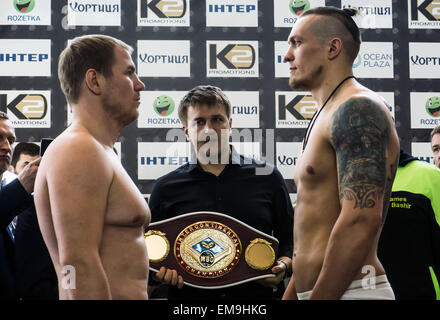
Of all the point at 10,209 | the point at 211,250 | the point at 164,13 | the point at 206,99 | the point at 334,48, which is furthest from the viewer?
the point at 164,13

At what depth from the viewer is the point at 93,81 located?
1.58m

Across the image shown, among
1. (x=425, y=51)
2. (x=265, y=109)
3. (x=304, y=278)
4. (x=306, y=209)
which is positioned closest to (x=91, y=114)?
(x=306, y=209)

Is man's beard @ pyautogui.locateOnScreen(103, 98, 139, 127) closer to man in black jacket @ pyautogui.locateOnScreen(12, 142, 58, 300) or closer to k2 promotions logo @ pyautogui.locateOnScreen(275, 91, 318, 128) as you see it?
man in black jacket @ pyautogui.locateOnScreen(12, 142, 58, 300)

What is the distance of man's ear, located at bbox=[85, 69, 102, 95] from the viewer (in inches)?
61.9

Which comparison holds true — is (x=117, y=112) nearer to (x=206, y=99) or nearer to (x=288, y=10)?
(x=206, y=99)

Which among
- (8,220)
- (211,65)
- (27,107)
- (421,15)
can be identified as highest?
(421,15)

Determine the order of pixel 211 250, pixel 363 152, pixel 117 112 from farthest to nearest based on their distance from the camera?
1. pixel 211 250
2. pixel 117 112
3. pixel 363 152

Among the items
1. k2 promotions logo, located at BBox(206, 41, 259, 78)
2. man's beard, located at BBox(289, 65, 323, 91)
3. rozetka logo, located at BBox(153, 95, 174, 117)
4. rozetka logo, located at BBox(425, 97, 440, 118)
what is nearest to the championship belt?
man's beard, located at BBox(289, 65, 323, 91)

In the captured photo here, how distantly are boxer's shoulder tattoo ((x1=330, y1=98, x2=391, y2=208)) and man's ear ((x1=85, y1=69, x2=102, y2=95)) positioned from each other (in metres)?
0.73

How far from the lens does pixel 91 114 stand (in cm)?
157

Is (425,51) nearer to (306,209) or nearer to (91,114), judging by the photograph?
(306,209)

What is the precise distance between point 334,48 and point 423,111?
2605mm

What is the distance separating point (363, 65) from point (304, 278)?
2835 mm

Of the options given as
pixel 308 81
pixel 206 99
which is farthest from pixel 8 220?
pixel 308 81
